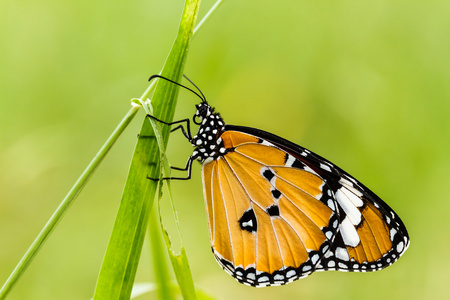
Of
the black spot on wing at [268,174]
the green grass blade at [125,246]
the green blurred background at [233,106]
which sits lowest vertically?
the green grass blade at [125,246]

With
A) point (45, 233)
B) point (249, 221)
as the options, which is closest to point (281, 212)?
point (249, 221)

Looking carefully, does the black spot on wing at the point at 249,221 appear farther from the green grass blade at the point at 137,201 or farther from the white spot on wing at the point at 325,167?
the green grass blade at the point at 137,201

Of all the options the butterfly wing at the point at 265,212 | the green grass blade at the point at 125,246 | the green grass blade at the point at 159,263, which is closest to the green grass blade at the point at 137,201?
the green grass blade at the point at 125,246

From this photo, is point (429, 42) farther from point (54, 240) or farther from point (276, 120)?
point (54, 240)

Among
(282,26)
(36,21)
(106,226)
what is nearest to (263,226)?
(106,226)

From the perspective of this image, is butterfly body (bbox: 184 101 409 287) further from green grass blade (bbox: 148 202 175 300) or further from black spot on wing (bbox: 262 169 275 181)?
green grass blade (bbox: 148 202 175 300)

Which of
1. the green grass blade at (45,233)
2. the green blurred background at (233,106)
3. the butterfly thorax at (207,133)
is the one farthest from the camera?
the green blurred background at (233,106)

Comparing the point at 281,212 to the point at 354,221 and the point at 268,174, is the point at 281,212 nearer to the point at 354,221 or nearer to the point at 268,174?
the point at 268,174
